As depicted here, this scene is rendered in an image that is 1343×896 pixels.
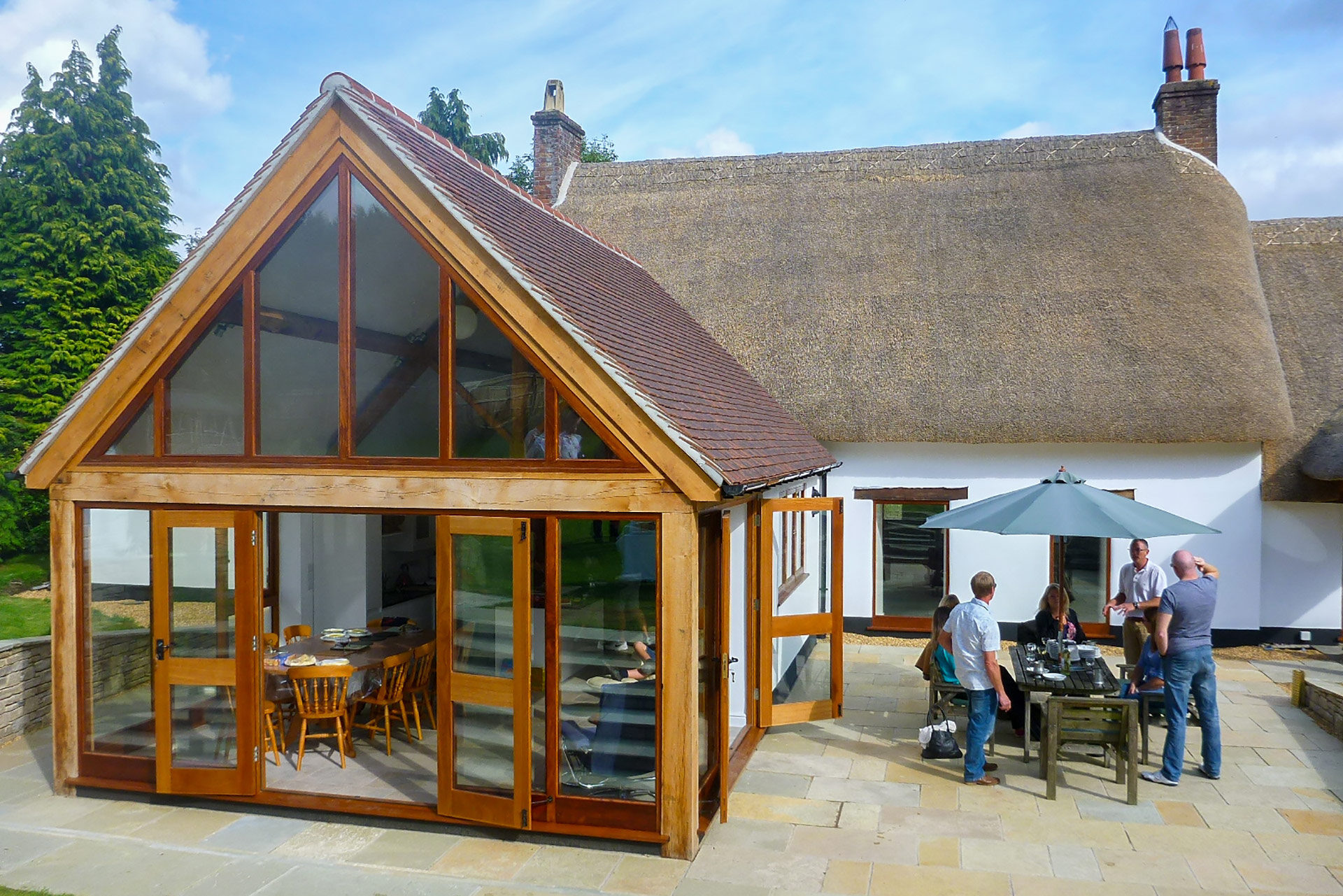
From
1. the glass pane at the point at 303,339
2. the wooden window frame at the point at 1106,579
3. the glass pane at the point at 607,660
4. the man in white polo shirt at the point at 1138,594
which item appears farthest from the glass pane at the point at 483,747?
the wooden window frame at the point at 1106,579

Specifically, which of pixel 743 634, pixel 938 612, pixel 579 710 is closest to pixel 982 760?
pixel 938 612

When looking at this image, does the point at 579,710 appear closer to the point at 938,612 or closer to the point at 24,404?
the point at 938,612

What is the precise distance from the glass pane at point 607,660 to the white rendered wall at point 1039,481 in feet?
26.1

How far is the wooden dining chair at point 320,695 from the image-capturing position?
26.4 ft

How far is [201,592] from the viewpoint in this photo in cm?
727

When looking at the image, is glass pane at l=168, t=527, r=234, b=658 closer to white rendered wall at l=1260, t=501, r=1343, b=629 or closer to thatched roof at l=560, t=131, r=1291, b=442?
thatched roof at l=560, t=131, r=1291, b=442

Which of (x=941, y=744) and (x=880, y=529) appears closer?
(x=941, y=744)

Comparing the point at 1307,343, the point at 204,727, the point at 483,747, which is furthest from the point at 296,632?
the point at 1307,343

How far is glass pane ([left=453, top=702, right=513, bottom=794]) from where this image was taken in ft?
21.7

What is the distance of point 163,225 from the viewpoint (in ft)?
70.7

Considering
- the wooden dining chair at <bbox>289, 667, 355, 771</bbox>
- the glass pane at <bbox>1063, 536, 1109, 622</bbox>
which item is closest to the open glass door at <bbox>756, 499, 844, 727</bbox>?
the wooden dining chair at <bbox>289, 667, 355, 771</bbox>

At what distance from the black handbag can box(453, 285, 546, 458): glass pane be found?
4550 mm

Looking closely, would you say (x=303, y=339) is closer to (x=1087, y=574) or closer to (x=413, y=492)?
(x=413, y=492)

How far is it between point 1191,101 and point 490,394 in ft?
49.7
